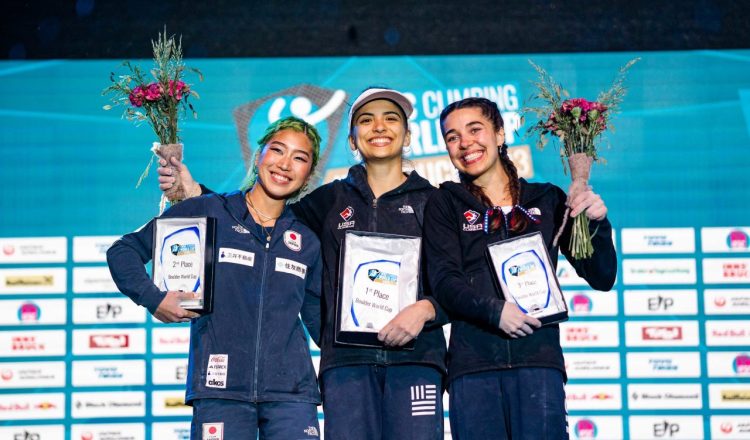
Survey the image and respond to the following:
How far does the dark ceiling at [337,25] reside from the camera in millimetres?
4852

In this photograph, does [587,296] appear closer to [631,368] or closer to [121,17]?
[631,368]

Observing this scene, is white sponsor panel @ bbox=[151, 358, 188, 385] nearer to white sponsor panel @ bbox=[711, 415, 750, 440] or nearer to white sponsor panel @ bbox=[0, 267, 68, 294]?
white sponsor panel @ bbox=[0, 267, 68, 294]

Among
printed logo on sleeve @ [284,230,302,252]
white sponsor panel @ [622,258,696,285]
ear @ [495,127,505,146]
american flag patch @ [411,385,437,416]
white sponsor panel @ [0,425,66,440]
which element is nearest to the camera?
american flag patch @ [411,385,437,416]

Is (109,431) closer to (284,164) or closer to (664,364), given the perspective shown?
(284,164)

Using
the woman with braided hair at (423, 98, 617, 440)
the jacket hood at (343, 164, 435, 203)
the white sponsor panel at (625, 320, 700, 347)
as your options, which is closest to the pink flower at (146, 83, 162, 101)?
the jacket hood at (343, 164, 435, 203)

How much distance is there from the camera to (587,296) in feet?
15.5

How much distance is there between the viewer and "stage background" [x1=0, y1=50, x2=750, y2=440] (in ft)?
15.4

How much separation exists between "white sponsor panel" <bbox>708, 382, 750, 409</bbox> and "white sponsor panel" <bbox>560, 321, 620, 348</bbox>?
1.80ft

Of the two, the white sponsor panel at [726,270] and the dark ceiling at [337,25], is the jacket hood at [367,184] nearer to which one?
the dark ceiling at [337,25]

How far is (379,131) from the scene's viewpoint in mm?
2977

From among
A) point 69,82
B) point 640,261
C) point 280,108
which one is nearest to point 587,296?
point 640,261

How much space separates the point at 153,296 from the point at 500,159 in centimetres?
118

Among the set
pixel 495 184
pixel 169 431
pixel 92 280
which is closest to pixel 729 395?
pixel 495 184

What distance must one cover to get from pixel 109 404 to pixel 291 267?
7.65 feet
